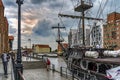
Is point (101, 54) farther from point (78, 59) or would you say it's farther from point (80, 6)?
point (80, 6)

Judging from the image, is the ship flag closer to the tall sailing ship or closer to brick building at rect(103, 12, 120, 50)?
the tall sailing ship

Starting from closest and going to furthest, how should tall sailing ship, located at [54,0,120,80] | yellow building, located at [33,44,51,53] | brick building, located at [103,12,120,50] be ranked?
tall sailing ship, located at [54,0,120,80], brick building, located at [103,12,120,50], yellow building, located at [33,44,51,53]

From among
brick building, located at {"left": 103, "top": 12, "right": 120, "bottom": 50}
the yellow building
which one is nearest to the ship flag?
brick building, located at {"left": 103, "top": 12, "right": 120, "bottom": 50}

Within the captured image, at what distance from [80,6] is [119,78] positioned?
34784 mm

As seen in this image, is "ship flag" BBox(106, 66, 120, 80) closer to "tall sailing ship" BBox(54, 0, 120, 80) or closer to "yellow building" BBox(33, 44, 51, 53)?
"tall sailing ship" BBox(54, 0, 120, 80)

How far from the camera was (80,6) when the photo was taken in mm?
43781

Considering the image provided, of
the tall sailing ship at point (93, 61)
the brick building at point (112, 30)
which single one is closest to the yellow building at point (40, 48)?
the brick building at point (112, 30)

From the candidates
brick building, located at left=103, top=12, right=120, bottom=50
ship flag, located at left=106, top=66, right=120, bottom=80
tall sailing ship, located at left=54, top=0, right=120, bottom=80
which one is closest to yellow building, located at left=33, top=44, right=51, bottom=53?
brick building, located at left=103, top=12, right=120, bottom=50

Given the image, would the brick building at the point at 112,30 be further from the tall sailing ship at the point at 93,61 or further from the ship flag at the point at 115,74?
the ship flag at the point at 115,74

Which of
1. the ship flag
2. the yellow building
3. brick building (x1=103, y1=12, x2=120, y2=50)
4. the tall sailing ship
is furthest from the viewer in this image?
the yellow building

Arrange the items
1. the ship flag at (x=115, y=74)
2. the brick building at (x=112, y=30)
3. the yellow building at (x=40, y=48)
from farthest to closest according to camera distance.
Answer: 1. the yellow building at (x=40, y=48)
2. the brick building at (x=112, y=30)
3. the ship flag at (x=115, y=74)

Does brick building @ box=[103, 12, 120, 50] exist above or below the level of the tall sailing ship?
above

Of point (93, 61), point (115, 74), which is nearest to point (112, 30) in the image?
point (93, 61)

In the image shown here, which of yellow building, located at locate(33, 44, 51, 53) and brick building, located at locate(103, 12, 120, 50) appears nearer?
brick building, located at locate(103, 12, 120, 50)
